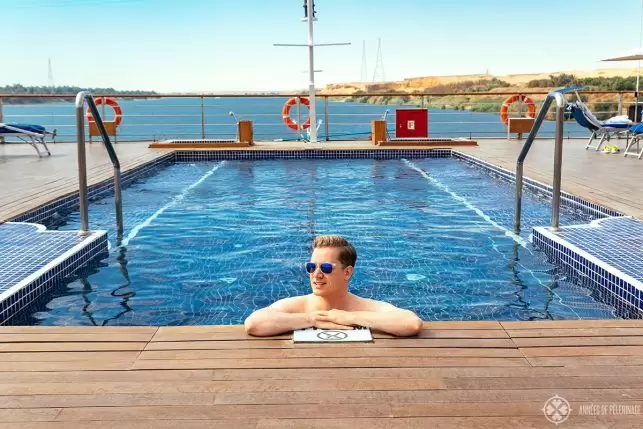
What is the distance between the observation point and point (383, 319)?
2160 mm

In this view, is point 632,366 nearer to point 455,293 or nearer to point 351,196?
point 455,293

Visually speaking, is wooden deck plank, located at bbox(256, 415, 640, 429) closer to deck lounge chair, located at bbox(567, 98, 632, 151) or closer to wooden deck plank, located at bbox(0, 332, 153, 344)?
wooden deck plank, located at bbox(0, 332, 153, 344)

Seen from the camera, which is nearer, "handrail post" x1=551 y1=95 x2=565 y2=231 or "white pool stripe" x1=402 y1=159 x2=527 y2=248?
"handrail post" x1=551 y1=95 x2=565 y2=231

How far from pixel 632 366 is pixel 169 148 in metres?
9.16

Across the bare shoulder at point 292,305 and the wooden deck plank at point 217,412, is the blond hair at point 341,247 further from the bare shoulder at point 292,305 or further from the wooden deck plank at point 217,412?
the wooden deck plank at point 217,412

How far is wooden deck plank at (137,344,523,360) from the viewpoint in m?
2.01

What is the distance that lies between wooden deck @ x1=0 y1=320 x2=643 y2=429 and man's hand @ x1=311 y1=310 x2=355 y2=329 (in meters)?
0.13

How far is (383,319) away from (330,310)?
0.78 ft

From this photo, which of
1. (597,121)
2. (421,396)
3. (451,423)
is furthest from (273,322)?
(597,121)

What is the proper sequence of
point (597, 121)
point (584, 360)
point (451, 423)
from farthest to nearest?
1. point (597, 121)
2. point (584, 360)
3. point (451, 423)

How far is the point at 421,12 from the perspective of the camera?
24609 mm

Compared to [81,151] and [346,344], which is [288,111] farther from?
[346,344]

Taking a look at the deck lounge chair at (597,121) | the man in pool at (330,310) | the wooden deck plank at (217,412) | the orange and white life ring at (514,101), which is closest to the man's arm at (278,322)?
the man in pool at (330,310)

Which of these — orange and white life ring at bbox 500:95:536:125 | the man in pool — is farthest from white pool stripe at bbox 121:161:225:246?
orange and white life ring at bbox 500:95:536:125
